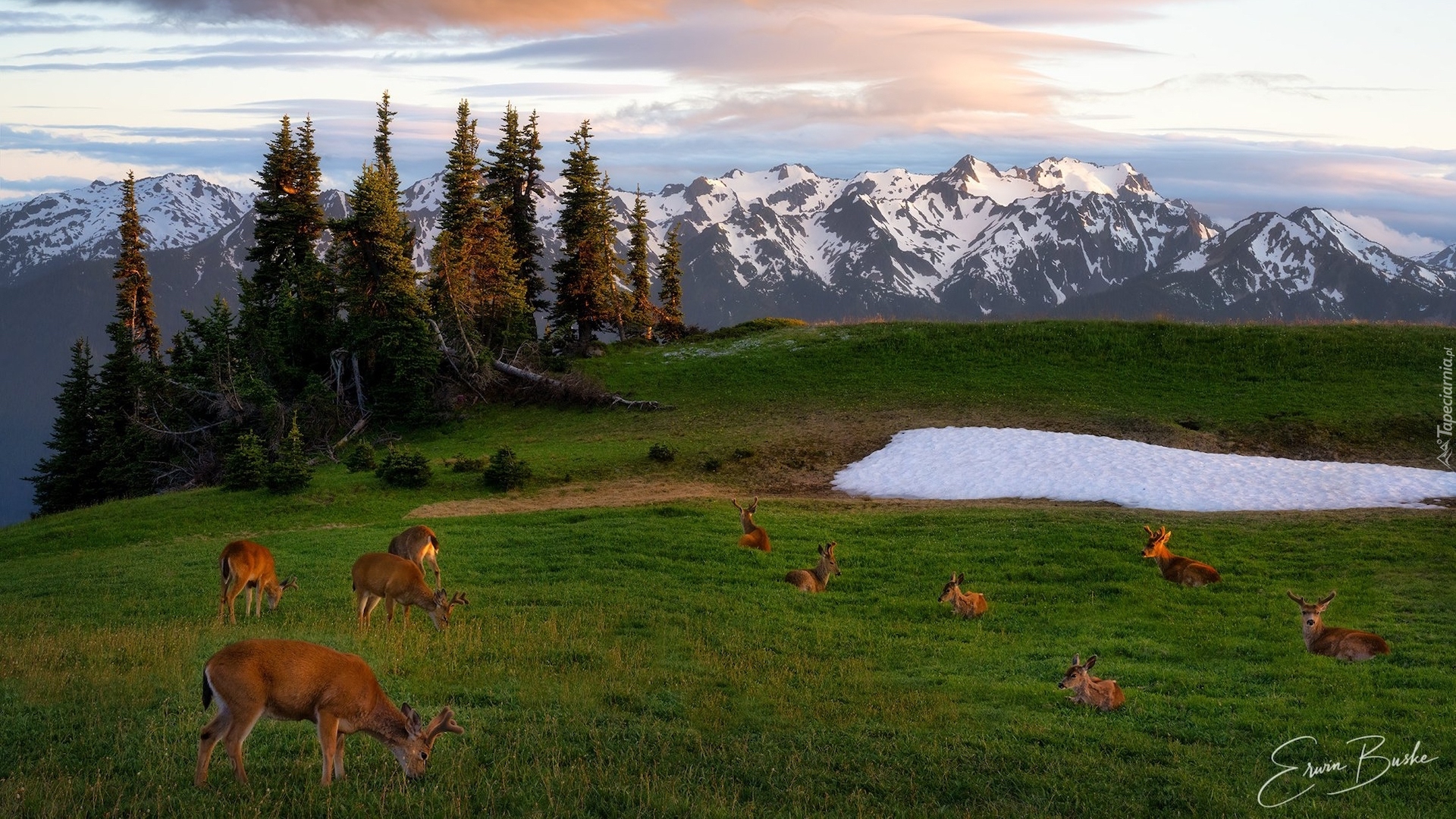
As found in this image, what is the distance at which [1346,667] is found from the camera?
12.0m

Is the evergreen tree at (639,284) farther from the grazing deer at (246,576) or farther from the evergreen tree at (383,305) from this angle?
the grazing deer at (246,576)

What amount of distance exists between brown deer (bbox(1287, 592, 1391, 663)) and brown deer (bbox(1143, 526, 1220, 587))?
3.53m

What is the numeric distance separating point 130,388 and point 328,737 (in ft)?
143

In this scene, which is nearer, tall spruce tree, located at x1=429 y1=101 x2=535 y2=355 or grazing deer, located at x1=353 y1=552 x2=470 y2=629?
grazing deer, located at x1=353 y1=552 x2=470 y2=629

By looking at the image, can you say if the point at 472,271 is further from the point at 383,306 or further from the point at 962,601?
the point at 962,601

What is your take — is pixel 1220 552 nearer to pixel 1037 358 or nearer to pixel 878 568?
pixel 878 568

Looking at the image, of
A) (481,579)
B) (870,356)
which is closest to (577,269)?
(870,356)

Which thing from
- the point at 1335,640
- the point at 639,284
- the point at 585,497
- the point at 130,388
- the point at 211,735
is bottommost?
the point at 585,497

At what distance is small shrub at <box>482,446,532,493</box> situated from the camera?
97.2 ft

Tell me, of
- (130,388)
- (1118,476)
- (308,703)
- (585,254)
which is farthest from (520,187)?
(308,703)

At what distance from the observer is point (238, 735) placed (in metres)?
7.49
